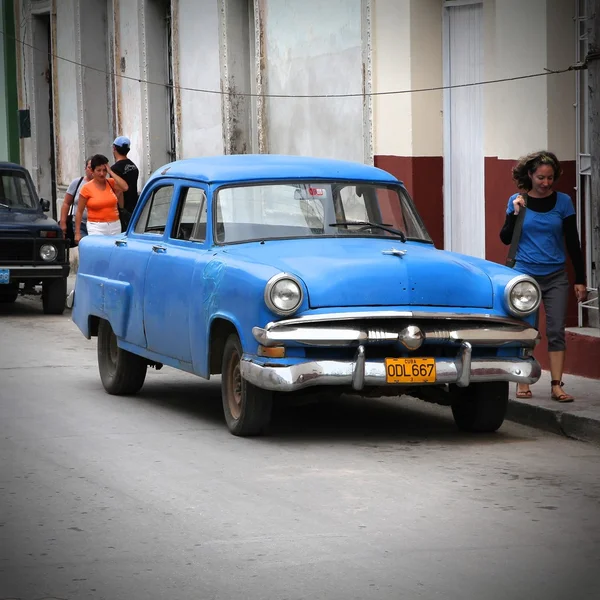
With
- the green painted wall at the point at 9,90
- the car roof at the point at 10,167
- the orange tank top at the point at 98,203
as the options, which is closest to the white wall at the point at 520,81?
the orange tank top at the point at 98,203

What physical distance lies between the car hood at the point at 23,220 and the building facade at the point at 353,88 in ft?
8.67

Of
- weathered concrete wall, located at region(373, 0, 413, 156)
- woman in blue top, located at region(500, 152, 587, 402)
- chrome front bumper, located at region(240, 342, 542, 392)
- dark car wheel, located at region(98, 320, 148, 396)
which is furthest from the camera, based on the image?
weathered concrete wall, located at region(373, 0, 413, 156)

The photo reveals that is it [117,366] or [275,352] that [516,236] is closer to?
[275,352]

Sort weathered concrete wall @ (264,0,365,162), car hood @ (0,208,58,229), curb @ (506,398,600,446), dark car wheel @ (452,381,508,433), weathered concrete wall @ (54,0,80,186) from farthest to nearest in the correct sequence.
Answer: weathered concrete wall @ (54,0,80,186), car hood @ (0,208,58,229), weathered concrete wall @ (264,0,365,162), curb @ (506,398,600,446), dark car wheel @ (452,381,508,433)

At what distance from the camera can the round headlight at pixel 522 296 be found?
921 cm

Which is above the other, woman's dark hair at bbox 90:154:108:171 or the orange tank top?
woman's dark hair at bbox 90:154:108:171

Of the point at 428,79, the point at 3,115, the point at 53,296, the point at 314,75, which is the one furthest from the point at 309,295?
the point at 3,115

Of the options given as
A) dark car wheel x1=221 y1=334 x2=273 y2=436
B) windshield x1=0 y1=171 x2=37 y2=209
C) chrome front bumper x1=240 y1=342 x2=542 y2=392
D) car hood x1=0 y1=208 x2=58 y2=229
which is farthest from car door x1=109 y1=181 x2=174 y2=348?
windshield x1=0 y1=171 x2=37 y2=209

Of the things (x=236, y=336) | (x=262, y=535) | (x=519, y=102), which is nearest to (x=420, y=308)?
(x=236, y=336)

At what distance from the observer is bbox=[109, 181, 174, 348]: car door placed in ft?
35.1

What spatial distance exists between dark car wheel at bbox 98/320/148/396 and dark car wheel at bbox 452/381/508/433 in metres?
2.57

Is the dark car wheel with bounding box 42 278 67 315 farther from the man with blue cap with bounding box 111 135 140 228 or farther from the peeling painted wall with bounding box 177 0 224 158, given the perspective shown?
the peeling painted wall with bounding box 177 0 224 158

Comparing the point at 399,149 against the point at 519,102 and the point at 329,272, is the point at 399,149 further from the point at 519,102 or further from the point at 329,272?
the point at 329,272

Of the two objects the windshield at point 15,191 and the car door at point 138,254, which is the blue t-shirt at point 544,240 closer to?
the car door at point 138,254
